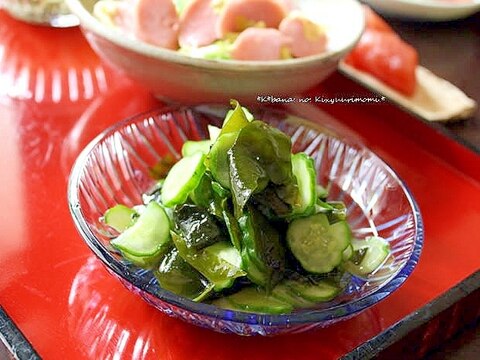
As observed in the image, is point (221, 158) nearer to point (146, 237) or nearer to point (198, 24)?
point (146, 237)

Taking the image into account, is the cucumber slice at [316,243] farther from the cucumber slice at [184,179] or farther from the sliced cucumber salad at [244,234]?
the cucumber slice at [184,179]

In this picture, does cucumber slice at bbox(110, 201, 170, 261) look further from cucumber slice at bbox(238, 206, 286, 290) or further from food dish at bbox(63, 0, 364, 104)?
food dish at bbox(63, 0, 364, 104)

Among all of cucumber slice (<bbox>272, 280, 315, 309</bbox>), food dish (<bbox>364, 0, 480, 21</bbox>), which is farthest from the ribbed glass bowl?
food dish (<bbox>364, 0, 480, 21</bbox>)

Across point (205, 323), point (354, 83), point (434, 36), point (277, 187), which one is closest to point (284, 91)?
point (354, 83)

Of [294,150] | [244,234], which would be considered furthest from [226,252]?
[294,150]

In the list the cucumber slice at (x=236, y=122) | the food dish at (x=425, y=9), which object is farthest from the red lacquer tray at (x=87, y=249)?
the food dish at (x=425, y=9)

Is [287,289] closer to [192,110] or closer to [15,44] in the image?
[192,110]
